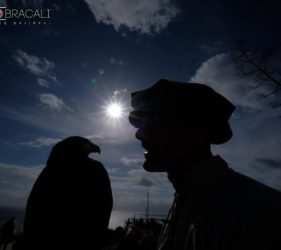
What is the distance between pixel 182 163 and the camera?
5.82 ft

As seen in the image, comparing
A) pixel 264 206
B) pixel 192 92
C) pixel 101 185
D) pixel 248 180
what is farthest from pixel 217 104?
pixel 101 185

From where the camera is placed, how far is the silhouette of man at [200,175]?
1257 millimetres

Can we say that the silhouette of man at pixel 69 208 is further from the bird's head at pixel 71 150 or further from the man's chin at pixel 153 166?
the man's chin at pixel 153 166

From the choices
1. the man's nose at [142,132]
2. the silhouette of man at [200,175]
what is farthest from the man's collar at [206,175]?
Result: the man's nose at [142,132]

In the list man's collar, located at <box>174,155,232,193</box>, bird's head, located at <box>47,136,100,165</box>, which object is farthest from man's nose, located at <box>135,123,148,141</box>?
bird's head, located at <box>47,136,100,165</box>

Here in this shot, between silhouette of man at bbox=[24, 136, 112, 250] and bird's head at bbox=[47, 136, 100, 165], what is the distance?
0.72 ft

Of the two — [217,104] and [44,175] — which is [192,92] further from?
[44,175]

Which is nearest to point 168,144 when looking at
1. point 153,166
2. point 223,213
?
point 153,166

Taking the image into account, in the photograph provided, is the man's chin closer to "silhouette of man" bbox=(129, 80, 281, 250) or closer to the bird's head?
"silhouette of man" bbox=(129, 80, 281, 250)

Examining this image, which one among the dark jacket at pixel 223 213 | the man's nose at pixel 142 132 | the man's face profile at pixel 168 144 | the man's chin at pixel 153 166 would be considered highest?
the man's nose at pixel 142 132

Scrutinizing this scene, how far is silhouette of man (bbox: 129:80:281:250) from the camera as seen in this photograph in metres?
1.26

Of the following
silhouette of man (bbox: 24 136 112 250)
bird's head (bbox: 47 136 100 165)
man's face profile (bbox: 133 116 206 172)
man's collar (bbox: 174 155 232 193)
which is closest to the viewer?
man's collar (bbox: 174 155 232 193)

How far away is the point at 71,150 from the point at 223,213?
3.64m

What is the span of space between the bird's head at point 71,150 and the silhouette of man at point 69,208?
22 cm
